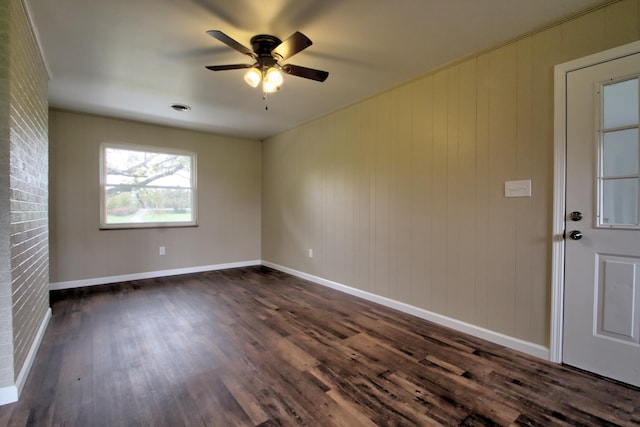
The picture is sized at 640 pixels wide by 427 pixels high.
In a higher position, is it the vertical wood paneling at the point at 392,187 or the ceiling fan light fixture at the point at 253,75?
the ceiling fan light fixture at the point at 253,75

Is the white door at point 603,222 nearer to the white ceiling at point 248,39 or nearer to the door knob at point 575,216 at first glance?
the door knob at point 575,216

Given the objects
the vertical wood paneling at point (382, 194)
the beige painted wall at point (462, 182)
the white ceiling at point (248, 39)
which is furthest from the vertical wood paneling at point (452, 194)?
the vertical wood paneling at point (382, 194)

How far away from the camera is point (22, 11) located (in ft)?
6.20

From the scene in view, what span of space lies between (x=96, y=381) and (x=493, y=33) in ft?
12.1

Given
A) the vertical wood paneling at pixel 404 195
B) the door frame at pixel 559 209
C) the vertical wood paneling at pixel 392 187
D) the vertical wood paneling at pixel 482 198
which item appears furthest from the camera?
the vertical wood paneling at pixel 392 187

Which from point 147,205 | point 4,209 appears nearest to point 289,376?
point 4,209

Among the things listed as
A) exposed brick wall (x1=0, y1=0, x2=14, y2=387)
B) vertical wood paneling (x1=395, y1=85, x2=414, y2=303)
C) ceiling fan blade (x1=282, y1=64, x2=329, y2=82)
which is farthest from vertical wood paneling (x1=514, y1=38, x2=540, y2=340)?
exposed brick wall (x1=0, y1=0, x2=14, y2=387)

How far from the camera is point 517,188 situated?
230 cm

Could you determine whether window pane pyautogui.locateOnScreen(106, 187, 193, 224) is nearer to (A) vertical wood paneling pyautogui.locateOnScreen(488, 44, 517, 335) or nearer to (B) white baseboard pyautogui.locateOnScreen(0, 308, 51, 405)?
Result: (B) white baseboard pyautogui.locateOnScreen(0, 308, 51, 405)

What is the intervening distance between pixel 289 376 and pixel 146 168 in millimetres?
4093

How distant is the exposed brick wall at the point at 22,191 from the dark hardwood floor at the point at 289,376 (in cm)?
37

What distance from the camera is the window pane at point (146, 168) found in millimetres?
4395

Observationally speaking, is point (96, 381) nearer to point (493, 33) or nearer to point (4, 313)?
point (4, 313)

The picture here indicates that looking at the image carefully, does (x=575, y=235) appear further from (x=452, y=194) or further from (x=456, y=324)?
(x=456, y=324)
